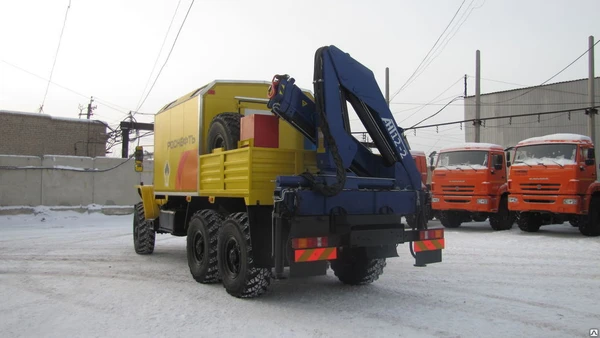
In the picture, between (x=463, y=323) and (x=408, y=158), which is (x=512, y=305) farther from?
(x=408, y=158)

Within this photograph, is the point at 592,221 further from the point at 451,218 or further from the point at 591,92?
the point at 591,92

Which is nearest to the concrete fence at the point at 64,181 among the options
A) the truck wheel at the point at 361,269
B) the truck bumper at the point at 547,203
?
the truck bumper at the point at 547,203

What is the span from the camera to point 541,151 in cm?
1504

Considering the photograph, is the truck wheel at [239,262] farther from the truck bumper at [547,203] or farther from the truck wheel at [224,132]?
the truck bumper at [547,203]

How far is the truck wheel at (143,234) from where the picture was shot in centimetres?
1115

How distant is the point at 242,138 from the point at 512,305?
4.07 metres

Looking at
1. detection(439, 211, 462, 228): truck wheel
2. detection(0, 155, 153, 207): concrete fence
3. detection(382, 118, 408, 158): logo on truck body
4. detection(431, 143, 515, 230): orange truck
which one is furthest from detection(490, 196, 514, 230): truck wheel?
detection(0, 155, 153, 207): concrete fence

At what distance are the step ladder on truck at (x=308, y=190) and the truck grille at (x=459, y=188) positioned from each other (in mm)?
9905

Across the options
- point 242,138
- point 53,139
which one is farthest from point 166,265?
point 53,139

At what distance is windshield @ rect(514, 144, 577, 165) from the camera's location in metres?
14.5

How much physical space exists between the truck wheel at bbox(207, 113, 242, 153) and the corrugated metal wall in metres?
29.8

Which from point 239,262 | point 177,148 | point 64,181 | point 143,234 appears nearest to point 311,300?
point 239,262

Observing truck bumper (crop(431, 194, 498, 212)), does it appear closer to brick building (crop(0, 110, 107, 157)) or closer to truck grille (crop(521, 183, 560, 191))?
truck grille (crop(521, 183, 560, 191))

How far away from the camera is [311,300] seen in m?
6.77
